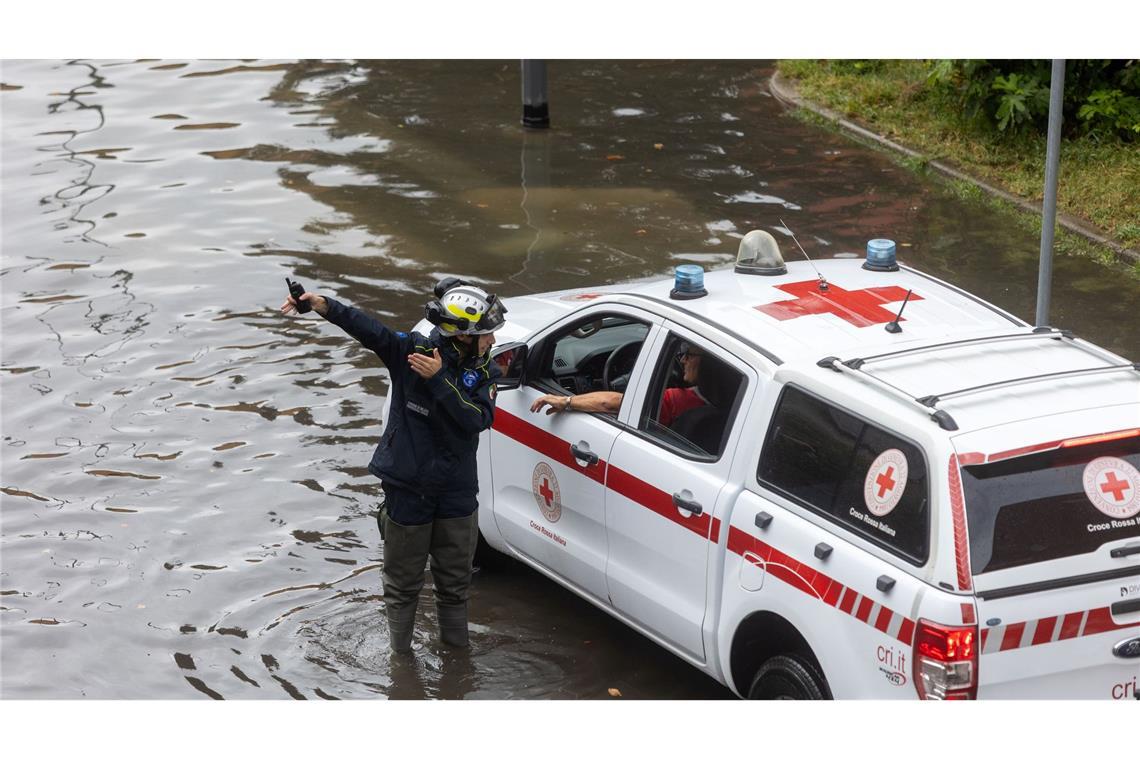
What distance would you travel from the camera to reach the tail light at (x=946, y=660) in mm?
4734

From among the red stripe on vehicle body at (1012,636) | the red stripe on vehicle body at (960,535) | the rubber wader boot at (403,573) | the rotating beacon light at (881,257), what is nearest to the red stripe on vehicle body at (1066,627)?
the red stripe on vehicle body at (1012,636)

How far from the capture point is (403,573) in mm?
6711

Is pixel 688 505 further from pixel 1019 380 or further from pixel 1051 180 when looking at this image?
pixel 1051 180

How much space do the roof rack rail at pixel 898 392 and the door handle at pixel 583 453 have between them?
1.34 metres

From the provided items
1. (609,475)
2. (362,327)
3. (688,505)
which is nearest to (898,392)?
(688,505)

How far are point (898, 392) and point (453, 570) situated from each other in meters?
2.53

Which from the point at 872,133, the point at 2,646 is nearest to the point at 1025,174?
the point at 872,133

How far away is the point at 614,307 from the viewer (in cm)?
654

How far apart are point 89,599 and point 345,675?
1645 mm

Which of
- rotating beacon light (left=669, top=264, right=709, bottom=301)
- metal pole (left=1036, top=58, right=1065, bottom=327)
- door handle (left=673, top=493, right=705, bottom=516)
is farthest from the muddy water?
metal pole (left=1036, top=58, right=1065, bottom=327)

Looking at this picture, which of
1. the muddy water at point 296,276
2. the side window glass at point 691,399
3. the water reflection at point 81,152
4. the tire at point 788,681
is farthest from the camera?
the water reflection at point 81,152

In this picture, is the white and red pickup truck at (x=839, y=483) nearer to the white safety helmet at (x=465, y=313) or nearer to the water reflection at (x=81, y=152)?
the white safety helmet at (x=465, y=313)

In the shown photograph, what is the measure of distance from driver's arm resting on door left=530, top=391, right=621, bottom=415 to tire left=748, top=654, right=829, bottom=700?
1.46 meters

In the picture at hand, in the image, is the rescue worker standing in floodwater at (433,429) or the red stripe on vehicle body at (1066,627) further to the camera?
the rescue worker standing in floodwater at (433,429)
